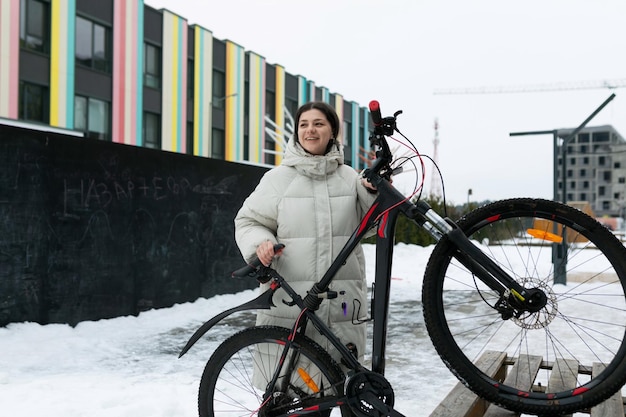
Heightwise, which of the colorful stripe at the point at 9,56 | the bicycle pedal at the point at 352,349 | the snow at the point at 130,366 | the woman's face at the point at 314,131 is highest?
the colorful stripe at the point at 9,56

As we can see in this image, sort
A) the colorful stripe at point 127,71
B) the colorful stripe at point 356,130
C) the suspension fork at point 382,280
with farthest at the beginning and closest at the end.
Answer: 1. the colorful stripe at point 356,130
2. the colorful stripe at point 127,71
3. the suspension fork at point 382,280

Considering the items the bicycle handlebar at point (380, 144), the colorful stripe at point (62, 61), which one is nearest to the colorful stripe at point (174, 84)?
the colorful stripe at point (62, 61)

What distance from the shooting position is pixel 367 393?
2.43 meters

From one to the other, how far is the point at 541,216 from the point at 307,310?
108 centimetres

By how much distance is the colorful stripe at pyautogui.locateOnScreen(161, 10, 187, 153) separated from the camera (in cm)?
2647

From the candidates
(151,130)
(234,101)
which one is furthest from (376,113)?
(234,101)

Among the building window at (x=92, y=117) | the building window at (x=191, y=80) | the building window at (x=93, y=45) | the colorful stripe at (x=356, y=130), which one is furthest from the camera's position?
the colorful stripe at (x=356, y=130)

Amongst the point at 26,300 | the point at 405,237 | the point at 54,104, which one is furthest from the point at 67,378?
the point at 54,104

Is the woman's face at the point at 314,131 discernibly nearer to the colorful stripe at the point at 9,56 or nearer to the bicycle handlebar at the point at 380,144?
the bicycle handlebar at the point at 380,144

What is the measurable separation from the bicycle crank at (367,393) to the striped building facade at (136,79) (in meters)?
13.1

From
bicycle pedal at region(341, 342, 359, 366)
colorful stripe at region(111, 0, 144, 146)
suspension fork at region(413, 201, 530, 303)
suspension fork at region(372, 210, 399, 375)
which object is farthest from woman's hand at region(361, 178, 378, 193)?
colorful stripe at region(111, 0, 144, 146)

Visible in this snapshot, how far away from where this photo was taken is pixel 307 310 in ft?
8.39

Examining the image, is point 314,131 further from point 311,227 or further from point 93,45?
point 93,45

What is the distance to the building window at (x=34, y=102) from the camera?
20234 millimetres
